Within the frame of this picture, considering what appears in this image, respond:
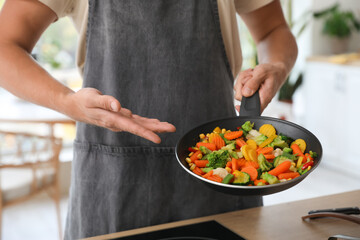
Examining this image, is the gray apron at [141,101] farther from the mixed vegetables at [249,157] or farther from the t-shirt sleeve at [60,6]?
the mixed vegetables at [249,157]

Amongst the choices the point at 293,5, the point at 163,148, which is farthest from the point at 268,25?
the point at 293,5

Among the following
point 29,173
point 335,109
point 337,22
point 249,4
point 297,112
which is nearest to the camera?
point 249,4

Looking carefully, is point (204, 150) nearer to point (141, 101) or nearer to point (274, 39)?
point (141, 101)

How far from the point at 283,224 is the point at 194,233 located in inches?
7.8

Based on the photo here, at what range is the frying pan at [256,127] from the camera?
2.63 feet

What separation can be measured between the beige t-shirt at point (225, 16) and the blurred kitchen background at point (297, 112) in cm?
173

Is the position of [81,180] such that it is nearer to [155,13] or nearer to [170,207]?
[170,207]

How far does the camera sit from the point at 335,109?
12.5 ft

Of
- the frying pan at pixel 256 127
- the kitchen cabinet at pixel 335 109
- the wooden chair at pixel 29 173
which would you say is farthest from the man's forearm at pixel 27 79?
the kitchen cabinet at pixel 335 109

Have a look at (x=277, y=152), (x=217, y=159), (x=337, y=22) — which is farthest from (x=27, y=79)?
(x=337, y=22)

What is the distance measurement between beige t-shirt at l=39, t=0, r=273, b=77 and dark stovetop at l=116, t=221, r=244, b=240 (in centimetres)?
51

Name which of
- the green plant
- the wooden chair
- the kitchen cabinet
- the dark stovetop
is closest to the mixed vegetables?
the dark stovetop

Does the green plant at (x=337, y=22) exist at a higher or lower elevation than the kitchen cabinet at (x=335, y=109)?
higher

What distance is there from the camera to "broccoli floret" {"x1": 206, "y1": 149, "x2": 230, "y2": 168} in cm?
89
